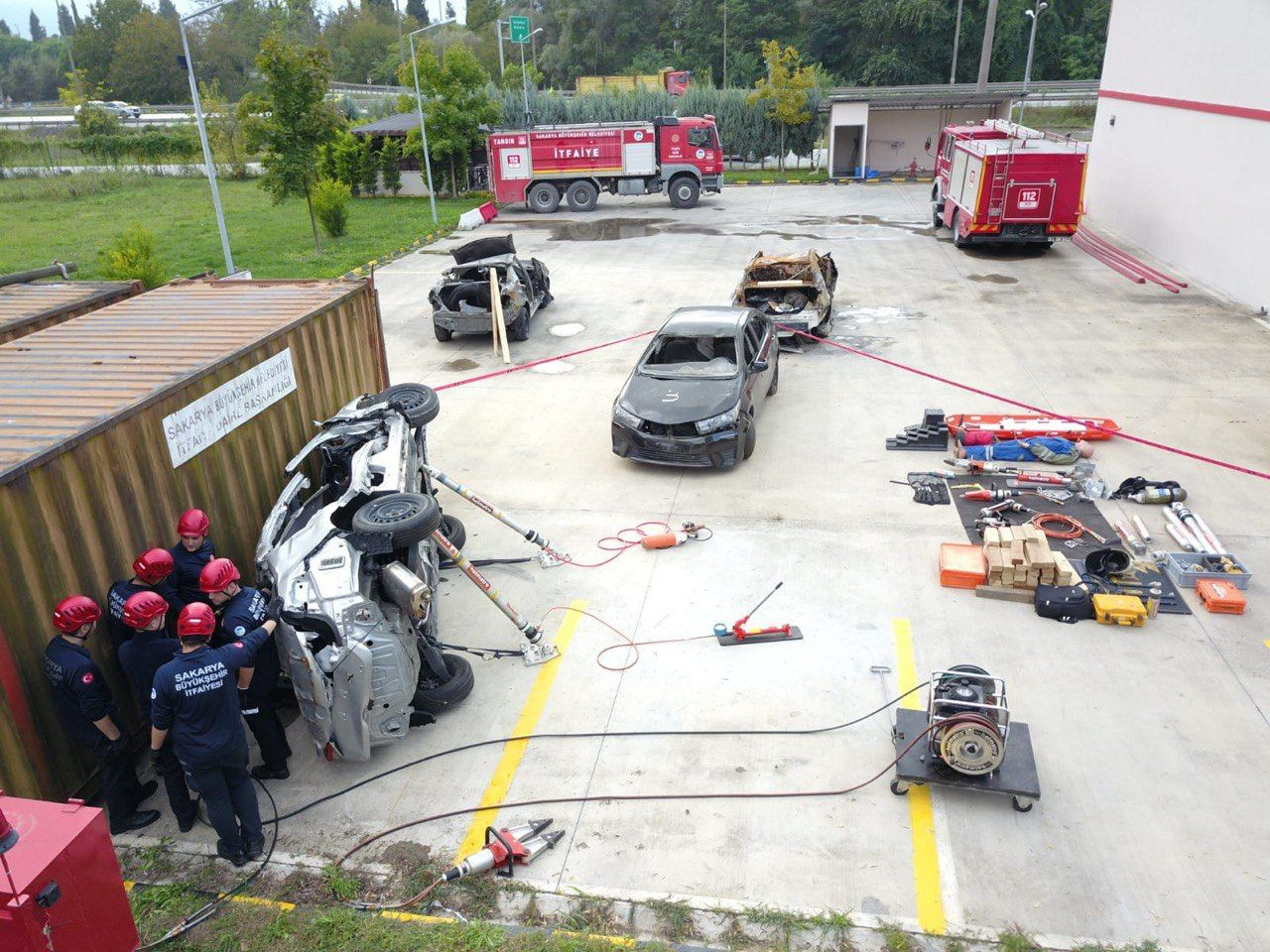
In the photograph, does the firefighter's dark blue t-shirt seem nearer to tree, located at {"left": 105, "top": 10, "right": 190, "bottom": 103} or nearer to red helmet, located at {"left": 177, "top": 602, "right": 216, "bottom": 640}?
red helmet, located at {"left": 177, "top": 602, "right": 216, "bottom": 640}

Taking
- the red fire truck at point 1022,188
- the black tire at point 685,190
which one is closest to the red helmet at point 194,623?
the red fire truck at point 1022,188

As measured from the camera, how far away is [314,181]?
23.5 metres

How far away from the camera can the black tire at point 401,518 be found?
6.34 metres

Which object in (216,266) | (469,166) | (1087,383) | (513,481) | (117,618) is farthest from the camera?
(469,166)

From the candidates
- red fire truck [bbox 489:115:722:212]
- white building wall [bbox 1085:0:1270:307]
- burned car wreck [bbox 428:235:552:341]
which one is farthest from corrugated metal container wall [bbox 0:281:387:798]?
red fire truck [bbox 489:115:722:212]

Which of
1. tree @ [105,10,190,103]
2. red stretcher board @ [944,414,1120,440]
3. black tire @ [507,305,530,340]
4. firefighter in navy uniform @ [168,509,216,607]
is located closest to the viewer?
firefighter in navy uniform @ [168,509,216,607]

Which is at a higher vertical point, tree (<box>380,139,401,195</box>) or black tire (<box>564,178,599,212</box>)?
tree (<box>380,139,401,195</box>)

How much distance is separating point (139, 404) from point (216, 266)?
18.1 metres

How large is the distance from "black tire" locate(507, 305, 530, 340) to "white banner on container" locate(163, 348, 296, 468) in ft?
25.5

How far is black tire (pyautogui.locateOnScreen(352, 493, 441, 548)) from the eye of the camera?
634 centimetres

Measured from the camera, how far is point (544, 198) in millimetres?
30875

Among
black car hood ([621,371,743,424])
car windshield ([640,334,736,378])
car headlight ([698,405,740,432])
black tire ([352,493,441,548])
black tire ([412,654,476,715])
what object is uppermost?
black tire ([352,493,441,548])

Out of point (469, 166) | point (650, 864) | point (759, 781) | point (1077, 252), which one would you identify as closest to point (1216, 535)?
point (759, 781)

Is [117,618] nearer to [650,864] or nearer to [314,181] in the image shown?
[650,864]
